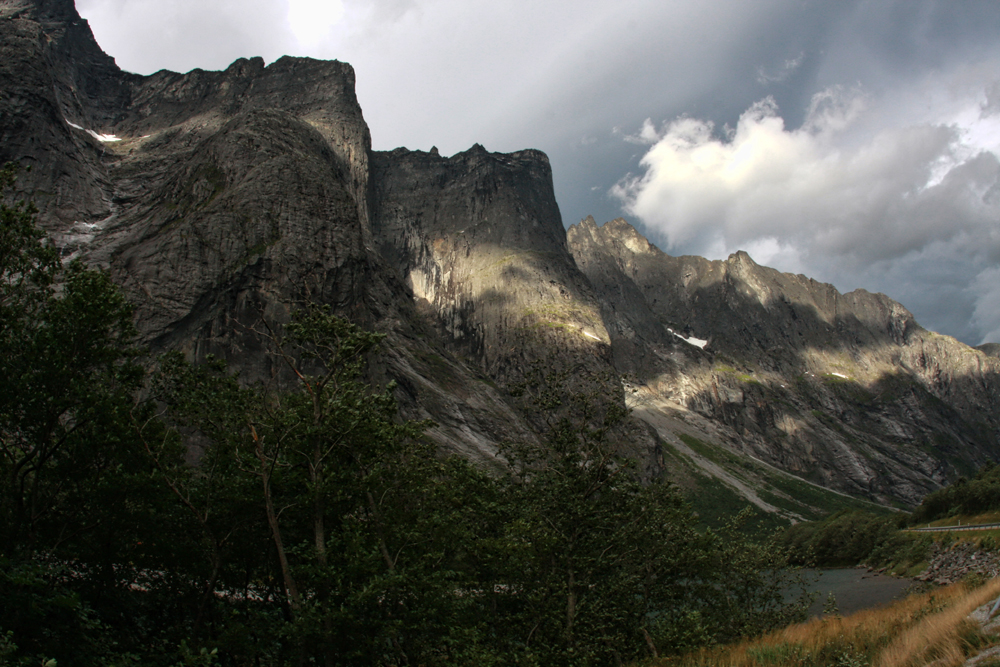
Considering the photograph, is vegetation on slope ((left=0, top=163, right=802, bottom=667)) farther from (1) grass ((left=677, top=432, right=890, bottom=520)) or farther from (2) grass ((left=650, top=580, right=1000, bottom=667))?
(1) grass ((left=677, top=432, right=890, bottom=520))

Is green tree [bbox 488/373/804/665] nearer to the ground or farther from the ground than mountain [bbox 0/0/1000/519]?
→ nearer to the ground

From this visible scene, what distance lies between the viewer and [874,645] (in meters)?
12.8

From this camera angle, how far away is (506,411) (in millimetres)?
109938

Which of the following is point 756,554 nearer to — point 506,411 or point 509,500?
point 509,500

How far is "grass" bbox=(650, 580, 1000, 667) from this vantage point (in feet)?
34.2

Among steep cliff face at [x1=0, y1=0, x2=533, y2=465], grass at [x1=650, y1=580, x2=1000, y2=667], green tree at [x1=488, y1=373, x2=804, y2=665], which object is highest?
steep cliff face at [x1=0, y1=0, x2=533, y2=465]

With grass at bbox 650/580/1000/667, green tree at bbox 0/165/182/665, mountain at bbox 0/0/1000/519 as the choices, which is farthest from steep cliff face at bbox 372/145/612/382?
green tree at bbox 0/165/182/665

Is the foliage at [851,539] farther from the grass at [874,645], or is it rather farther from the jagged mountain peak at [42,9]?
the jagged mountain peak at [42,9]

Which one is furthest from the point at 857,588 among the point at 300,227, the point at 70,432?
the point at 300,227

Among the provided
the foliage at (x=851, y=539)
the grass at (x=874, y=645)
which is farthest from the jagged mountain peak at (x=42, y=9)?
the foliage at (x=851, y=539)

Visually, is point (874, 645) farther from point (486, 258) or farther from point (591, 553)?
point (486, 258)

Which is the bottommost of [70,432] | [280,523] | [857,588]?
[857,588]

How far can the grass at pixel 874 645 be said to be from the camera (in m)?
10.4

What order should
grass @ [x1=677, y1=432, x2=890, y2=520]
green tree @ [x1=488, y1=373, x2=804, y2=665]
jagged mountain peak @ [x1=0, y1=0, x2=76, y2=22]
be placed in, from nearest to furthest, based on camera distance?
green tree @ [x1=488, y1=373, x2=804, y2=665]
jagged mountain peak @ [x1=0, y1=0, x2=76, y2=22]
grass @ [x1=677, y1=432, x2=890, y2=520]
